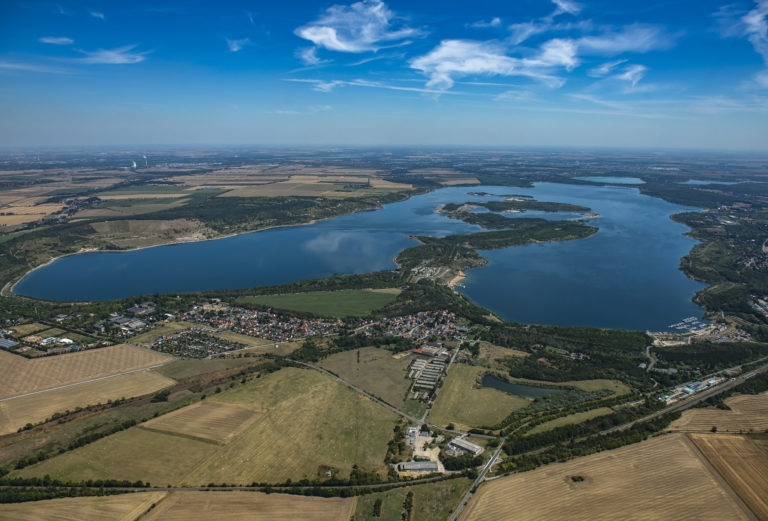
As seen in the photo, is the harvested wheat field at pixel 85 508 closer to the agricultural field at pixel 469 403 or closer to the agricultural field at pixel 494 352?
the agricultural field at pixel 469 403

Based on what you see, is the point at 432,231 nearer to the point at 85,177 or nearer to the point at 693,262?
the point at 693,262

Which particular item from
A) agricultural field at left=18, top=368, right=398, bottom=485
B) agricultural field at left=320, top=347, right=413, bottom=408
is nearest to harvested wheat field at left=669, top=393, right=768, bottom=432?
agricultural field at left=320, top=347, right=413, bottom=408

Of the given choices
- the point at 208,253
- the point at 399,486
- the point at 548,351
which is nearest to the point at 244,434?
the point at 399,486

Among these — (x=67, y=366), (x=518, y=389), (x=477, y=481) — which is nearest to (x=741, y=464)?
(x=518, y=389)

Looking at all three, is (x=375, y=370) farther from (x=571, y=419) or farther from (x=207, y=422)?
(x=571, y=419)

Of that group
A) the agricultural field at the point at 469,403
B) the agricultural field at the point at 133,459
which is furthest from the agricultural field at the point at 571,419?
the agricultural field at the point at 133,459

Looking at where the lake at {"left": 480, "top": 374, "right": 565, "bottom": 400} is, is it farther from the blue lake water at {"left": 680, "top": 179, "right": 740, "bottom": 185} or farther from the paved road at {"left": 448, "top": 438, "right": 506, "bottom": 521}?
the blue lake water at {"left": 680, "top": 179, "right": 740, "bottom": 185}
